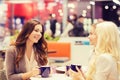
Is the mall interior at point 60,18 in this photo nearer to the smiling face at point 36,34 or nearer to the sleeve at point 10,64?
the sleeve at point 10,64

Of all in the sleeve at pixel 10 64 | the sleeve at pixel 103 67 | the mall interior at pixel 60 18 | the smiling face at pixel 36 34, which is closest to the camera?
the sleeve at pixel 103 67

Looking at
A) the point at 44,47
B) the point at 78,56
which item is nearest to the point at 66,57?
the point at 78,56

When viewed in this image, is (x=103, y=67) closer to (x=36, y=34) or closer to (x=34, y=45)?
(x=36, y=34)

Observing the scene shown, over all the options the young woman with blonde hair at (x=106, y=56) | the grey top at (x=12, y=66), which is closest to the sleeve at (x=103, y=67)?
the young woman with blonde hair at (x=106, y=56)

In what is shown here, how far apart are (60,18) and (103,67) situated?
7.74m

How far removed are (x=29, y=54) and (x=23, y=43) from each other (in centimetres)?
15

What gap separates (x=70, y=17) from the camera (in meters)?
9.83

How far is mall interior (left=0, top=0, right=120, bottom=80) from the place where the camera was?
7180mm

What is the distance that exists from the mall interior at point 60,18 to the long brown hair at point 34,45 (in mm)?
394

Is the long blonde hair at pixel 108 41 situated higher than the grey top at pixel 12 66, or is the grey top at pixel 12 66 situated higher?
the long blonde hair at pixel 108 41

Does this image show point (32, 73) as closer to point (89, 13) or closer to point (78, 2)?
Result: point (89, 13)

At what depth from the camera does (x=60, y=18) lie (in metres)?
10.2

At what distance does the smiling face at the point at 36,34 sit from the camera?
3.44 metres

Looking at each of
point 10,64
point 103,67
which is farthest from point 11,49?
point 103,67
